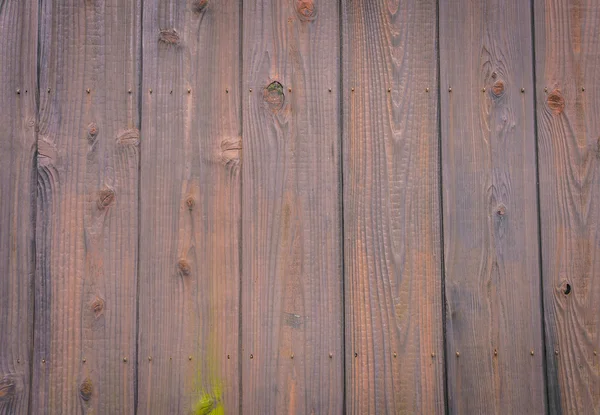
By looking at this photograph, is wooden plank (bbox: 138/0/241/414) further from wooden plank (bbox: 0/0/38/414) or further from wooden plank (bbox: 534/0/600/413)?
wooden plank (bbox: 534/0/600/413)

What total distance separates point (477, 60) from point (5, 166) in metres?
1.25

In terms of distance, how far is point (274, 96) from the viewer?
1.43 m

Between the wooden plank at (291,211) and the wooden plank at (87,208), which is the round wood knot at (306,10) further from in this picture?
the wooden plank at (87,208)

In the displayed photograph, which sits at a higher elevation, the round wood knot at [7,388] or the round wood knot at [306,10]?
the round wood knot at [306,10]

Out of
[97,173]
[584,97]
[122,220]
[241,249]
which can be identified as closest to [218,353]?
[241,249]

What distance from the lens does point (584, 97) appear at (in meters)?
1.45

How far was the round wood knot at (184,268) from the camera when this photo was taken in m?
1.40

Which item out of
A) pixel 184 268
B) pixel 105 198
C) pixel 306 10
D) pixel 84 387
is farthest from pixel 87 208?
pixel 306 10

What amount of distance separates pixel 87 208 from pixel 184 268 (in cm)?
30

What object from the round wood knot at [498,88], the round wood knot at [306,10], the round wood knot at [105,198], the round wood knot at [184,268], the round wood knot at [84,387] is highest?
the round wood knot at [306,10]

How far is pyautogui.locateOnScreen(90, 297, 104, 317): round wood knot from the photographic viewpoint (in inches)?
55.1

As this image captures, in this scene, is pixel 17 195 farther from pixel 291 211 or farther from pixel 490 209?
pixel 490 209

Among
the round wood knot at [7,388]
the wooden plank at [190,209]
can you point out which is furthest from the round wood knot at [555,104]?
the round wood knot at [7,388]

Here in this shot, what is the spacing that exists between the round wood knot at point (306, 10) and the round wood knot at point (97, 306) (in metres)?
0.90
